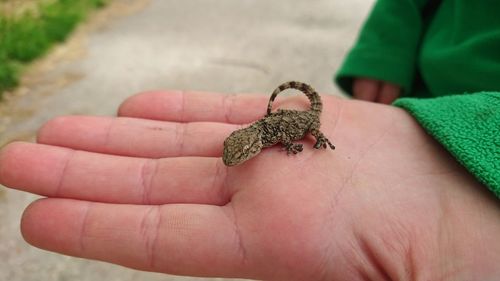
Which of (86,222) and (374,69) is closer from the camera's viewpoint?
(86,222)

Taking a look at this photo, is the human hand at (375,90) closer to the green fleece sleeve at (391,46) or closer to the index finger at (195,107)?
the green fleece sleeve at (391,46)

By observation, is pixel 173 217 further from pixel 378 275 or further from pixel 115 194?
pixel 378 275

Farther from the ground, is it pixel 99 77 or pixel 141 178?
pixel 141 178

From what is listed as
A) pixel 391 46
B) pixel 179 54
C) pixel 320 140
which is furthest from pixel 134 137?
pixel 179 54

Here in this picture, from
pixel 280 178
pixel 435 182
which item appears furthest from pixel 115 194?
pixel 435 182

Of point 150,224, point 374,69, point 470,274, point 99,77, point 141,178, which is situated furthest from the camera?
point 99,77

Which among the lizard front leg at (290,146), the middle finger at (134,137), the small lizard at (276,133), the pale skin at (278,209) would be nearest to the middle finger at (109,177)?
the pale skin at (278,209)
